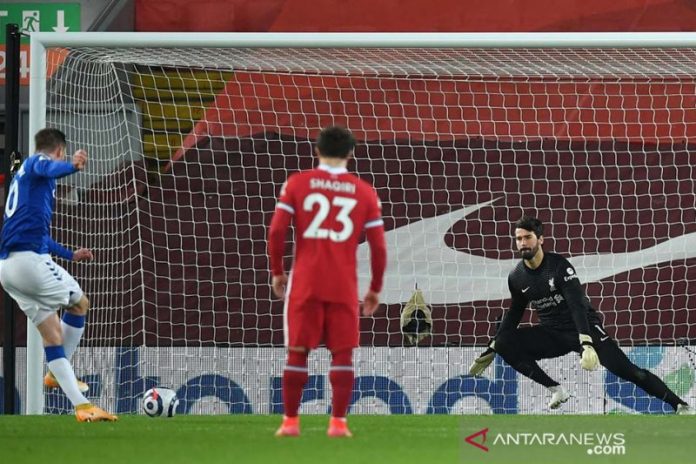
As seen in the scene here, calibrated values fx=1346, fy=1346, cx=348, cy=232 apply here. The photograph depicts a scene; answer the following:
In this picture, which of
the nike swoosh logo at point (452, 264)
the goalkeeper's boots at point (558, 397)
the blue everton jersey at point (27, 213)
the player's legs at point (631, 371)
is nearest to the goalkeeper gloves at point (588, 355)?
the player's legs at point (631, 371)

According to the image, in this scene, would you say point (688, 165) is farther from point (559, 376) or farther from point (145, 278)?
point (145, 278)


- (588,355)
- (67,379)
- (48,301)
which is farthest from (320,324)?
(588,355)

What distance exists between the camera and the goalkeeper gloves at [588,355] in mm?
8859

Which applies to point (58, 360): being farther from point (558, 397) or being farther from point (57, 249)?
point (558, 397)

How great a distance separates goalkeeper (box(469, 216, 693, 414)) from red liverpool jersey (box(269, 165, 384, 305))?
3.15 meters

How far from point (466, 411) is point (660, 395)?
2113mm

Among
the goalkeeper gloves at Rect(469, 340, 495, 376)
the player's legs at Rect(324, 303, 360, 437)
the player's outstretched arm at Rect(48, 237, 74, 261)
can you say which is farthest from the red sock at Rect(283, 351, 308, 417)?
the goalkeeper gloves at Rect(469, 340, 495, 376)

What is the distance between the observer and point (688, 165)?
456 inches

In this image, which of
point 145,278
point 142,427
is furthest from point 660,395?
point 145,278

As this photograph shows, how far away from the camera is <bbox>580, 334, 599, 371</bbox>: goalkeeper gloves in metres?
8.86

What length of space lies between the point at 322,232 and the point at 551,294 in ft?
11.4

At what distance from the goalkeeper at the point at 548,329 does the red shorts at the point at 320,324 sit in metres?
3.14

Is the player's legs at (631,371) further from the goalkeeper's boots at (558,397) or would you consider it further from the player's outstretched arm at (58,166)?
the player's outstretched arm at (58,166)

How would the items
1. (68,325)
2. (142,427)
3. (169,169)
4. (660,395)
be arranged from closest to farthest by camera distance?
(142,427) → (68,325) → (660,395) → (169,169)
